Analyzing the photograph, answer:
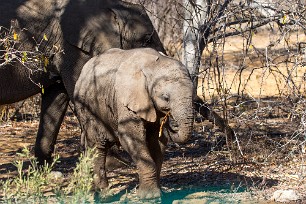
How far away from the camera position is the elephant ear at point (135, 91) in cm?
782

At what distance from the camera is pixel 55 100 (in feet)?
33.4

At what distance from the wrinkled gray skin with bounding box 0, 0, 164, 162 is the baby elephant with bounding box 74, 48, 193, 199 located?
0.99 meters

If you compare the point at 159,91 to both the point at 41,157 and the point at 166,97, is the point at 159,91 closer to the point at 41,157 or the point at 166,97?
the point at 166,97

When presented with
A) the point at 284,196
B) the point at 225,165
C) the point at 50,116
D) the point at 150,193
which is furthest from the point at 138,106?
the point at 50,116

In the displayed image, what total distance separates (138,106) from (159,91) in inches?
10.4

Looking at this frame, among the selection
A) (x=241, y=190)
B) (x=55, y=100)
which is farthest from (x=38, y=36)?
(x=241, y=190)

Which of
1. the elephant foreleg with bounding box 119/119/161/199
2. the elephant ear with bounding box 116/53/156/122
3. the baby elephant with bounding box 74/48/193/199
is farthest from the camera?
the elephant foreleg with bounding box 119/119/161/199

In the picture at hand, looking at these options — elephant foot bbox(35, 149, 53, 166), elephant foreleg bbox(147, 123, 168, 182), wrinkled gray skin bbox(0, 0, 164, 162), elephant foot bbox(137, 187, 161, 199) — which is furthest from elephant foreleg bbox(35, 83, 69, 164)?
elephant foot bbox(137, 187, 161, 199)

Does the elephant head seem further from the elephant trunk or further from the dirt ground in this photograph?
the dirt ground

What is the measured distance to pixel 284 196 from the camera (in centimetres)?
786

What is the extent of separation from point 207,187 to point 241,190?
401 millimetres

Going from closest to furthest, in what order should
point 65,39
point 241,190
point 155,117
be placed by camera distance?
point 155,117 < point 241,190 < point 65,39

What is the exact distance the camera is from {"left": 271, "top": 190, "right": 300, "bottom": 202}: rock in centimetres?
785

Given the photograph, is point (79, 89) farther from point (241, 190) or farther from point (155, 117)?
point (241, 190)
